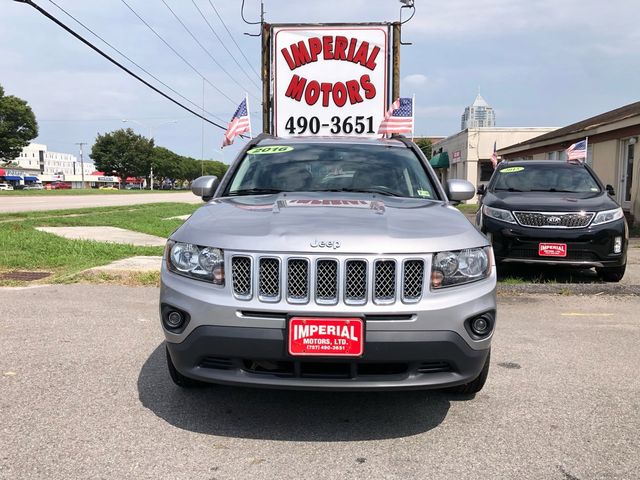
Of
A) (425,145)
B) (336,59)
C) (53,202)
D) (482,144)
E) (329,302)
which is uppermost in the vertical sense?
(425,145)

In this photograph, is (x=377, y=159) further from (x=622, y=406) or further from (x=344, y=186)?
(x=622, y=406)

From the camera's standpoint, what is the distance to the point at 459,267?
2900 millimetres

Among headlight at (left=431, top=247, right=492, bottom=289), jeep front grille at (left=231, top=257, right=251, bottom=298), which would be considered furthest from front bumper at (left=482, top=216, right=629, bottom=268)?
jeep front grille at (left=231, top=257, right=251, bottom=298)

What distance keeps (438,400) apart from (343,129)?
9.34 m

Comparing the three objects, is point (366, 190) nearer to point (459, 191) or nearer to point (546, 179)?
point (459, 191)

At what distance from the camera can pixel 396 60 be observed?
12250 millimetres

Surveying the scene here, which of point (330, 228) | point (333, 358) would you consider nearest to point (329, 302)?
point (333, 358)

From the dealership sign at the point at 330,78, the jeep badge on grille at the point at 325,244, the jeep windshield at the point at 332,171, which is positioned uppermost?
the dealership sign at the point at 330,78

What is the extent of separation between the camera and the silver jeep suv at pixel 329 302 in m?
2.68

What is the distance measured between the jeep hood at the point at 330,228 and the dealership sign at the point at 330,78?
906cm

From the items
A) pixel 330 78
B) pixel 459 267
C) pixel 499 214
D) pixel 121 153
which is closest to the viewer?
pixel 459 267

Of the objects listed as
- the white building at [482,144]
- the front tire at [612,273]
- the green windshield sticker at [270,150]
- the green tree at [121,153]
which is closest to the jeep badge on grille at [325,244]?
the green windshield sticker at [270,150]

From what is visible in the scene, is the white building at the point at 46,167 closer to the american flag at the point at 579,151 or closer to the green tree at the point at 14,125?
the green tree at the point at 14,125

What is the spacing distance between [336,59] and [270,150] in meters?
8.50
